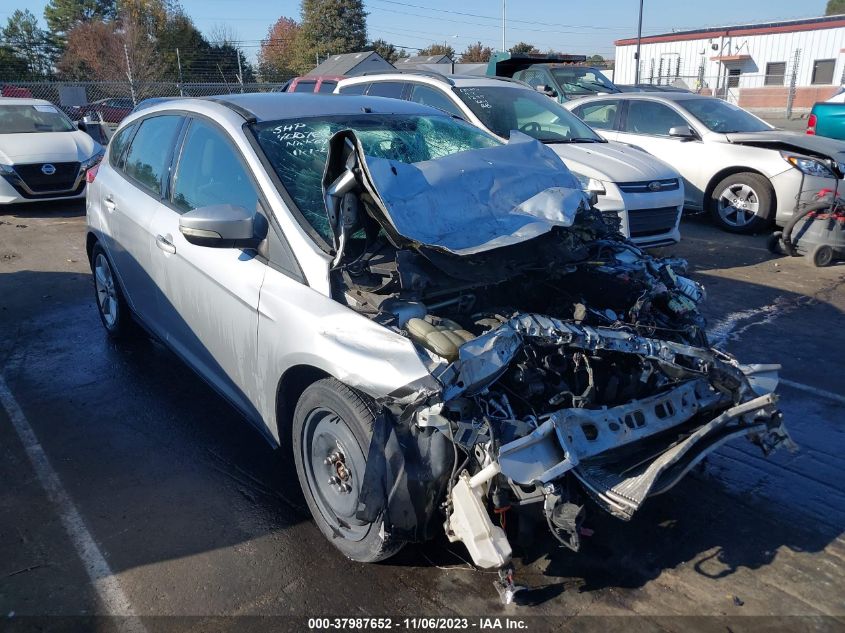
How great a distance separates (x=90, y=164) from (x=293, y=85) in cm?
383

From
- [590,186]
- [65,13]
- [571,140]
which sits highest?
[65,13]

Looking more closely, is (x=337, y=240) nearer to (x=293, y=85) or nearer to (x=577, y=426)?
(x=577, y=426)

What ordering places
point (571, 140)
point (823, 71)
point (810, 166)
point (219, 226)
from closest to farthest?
point (219, 226) → point (571, 140) → point (810, 166) → point (823, 71)

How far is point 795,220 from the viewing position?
798 centimetres

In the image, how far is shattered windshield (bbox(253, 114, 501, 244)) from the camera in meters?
3.56

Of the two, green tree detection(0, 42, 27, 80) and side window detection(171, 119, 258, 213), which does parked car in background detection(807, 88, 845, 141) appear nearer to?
side window detection(171, 119, 258, 213)

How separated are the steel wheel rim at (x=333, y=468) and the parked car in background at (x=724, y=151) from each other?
25.7ft

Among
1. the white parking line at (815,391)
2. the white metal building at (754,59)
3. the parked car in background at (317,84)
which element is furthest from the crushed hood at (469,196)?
the white metal building at (754,59)

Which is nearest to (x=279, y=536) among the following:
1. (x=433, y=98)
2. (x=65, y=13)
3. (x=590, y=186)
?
(x=590, y=186)

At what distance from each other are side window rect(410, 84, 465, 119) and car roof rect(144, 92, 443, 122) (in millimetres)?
3676

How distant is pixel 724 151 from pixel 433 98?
403 cm

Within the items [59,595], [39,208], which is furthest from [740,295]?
[39,208]

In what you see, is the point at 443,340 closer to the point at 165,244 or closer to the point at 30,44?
the point at 165,244

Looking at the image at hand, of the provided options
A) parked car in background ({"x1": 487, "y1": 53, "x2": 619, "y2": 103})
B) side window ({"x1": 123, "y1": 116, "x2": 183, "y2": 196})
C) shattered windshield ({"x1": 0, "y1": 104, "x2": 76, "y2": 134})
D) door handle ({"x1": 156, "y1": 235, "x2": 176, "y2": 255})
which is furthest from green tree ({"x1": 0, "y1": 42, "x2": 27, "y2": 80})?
door handle ({"x1": 156, "y1": 235, "x2": 176, "y2": 255})
